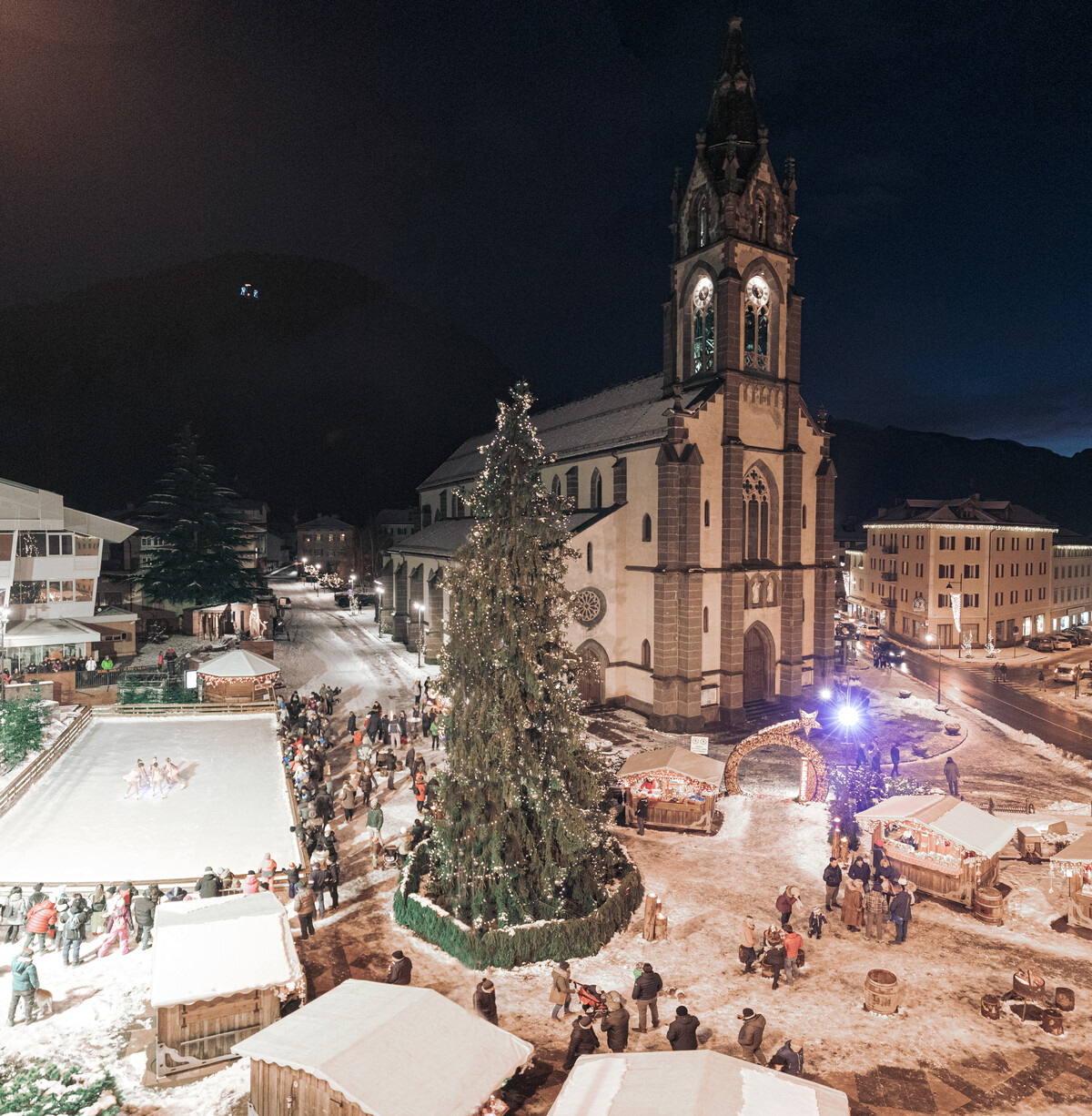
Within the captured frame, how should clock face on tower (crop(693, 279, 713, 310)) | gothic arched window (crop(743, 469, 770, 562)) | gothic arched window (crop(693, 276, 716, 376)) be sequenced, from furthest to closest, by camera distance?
gothic arched window (crop(743, 469, 770, 562)) → gothic arched window (crop(693, 276, 716, 376)) → clock face on tower (crop(693, 279, 713, 310))

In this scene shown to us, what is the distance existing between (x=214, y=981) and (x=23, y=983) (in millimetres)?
3538

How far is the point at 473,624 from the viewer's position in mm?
13508

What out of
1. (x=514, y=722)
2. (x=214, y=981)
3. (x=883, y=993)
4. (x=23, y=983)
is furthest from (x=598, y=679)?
(x=23, y=983)

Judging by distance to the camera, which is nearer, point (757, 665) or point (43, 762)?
point (43, 762)

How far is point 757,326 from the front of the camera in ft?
100

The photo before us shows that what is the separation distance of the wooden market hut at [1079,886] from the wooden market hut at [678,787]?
7.76m

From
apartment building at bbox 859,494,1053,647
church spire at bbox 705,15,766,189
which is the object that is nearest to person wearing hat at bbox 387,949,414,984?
church spire at bbox 705,15,766,189

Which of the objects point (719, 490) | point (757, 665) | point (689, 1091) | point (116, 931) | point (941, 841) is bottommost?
point (116, 931)

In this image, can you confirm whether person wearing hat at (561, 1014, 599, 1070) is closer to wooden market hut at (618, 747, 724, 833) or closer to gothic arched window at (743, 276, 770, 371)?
wooden market hut at (618, 747, 724, 833)

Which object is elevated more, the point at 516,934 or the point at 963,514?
the point at 963,514

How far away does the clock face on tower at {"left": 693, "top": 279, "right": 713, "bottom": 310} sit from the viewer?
1175 inches

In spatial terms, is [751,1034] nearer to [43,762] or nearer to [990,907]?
[990,907]

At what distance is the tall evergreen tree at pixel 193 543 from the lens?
43.7 metres

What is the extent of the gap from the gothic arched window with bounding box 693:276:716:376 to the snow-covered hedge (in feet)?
77.4
